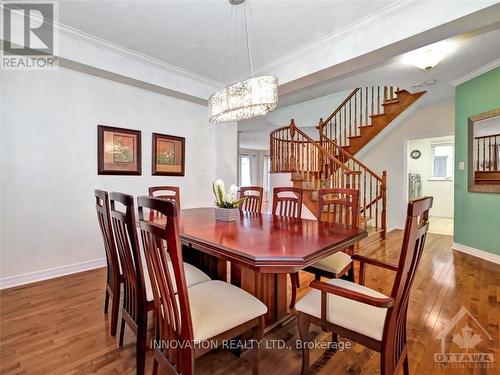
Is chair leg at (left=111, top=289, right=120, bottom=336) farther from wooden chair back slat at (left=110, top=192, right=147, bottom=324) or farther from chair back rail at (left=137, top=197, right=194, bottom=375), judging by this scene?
chair back rail at (left=137, top=197, right=194, bottom=375)

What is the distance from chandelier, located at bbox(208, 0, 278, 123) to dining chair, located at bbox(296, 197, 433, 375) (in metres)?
1.52

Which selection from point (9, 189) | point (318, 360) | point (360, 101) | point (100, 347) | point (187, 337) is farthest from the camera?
point (360, 101)

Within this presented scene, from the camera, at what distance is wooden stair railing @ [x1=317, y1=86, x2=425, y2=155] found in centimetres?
503

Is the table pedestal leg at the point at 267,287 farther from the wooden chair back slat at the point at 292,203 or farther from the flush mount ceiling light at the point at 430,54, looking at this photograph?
the flush mount ceiling light at the point at 430,54

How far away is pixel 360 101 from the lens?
5551 millimetres

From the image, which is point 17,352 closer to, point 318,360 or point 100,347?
point 100,347

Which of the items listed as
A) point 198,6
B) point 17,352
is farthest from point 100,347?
point 198,6

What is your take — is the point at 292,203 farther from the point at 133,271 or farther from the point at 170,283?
the point at 170,283

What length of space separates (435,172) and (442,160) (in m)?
0.38

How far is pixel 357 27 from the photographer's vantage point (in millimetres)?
2535

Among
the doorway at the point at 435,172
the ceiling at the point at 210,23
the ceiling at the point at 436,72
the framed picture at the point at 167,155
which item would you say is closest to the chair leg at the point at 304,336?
the ceiling at the point at 210,23

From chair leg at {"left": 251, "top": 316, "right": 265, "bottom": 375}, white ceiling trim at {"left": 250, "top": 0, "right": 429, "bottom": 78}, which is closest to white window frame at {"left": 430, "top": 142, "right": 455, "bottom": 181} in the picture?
white ceiling trim at {"left": 250, "top": 0, "right": 429, "bottom": 78}

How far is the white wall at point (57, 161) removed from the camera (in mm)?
2619

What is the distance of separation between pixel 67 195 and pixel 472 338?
4.06 m
